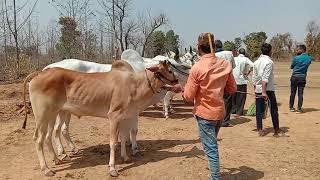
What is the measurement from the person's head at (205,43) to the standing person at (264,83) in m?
2.96

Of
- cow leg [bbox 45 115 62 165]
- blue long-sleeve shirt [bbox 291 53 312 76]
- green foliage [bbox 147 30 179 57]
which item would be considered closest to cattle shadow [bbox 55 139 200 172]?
cow leg [bbox 45 115 62 165]

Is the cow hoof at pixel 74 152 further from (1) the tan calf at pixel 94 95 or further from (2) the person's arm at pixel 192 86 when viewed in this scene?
(2) the person's arm at pixel 192 86

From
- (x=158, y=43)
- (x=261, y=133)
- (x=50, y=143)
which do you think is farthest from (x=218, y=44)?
(x=158, y=43)

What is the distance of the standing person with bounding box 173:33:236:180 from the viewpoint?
5.00m

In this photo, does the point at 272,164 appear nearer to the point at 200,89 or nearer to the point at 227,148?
the point at 227,148

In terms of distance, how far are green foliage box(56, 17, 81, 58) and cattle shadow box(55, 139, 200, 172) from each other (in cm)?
1364

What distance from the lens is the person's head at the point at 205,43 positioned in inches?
200

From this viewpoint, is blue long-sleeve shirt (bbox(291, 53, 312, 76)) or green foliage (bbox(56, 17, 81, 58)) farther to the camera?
green foliage (bbox(56, 17, 81, 58))

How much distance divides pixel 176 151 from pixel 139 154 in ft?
1.99

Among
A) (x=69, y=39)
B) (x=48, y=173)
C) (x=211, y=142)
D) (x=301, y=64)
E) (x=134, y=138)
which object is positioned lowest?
(x=48, y=173)

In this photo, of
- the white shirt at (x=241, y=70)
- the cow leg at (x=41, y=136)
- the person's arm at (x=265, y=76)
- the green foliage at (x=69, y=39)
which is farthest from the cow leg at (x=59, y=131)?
the green foliage at (x=69, y=39)

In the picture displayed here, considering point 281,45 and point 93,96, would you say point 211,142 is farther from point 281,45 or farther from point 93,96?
point 281,45

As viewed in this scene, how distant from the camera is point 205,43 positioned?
5098 millimetres

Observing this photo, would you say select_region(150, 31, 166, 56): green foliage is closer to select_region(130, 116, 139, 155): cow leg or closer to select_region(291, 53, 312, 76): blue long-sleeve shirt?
select_region(291, 53, 312, 76): blue long-sleeve shirt
